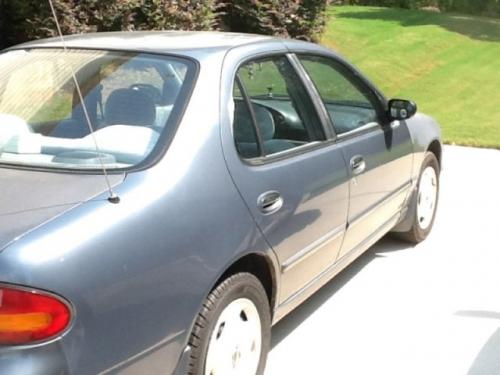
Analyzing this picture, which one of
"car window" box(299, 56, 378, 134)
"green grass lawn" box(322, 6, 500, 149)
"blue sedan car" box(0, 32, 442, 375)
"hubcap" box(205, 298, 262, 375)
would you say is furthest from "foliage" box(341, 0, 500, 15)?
"hubcap" box(205, 298, 262, 375)

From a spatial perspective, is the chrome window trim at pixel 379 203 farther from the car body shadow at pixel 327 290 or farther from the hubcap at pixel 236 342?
the hubcap at pixel 236 342

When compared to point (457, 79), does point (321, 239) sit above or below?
above

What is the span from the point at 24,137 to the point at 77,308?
1.17 meters

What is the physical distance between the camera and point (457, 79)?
52.0ft

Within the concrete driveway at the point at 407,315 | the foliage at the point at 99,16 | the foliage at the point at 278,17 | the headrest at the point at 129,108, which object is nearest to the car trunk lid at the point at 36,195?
the headrest at the point at 129,108

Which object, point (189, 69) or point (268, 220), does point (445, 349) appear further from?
point (189, 69)

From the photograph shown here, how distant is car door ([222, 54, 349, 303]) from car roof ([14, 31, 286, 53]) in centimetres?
17

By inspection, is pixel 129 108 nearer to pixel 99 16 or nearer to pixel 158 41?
pixel 158 41

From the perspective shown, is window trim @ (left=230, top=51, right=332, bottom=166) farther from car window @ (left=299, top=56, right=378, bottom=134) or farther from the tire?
the tire

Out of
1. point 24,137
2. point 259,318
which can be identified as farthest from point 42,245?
point 259,318

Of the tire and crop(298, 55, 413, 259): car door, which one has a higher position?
crop(298, 55, 413, 259): car door

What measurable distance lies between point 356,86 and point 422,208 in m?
1.41

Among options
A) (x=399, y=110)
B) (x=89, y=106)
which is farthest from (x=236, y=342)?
(x=399, y=110)

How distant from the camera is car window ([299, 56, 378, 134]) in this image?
4.18 meters
